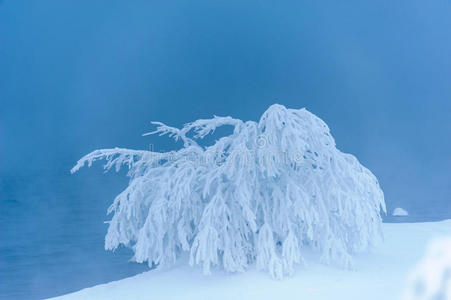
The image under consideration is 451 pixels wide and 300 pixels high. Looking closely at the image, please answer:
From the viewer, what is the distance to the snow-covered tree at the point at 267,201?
6.64 meters

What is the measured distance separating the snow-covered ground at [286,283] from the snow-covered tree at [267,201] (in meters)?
0.19

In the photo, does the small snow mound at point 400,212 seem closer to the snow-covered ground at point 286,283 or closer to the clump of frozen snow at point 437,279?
the snow-covered ground at point 286,283

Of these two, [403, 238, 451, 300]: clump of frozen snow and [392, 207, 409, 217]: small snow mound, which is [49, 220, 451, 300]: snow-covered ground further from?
[392, 207, 409, 217]: small snow mound

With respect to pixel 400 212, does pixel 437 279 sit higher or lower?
lower

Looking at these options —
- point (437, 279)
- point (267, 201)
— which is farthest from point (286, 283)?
point (437, 279)

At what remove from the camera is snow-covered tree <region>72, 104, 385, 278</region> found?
21.8 ft

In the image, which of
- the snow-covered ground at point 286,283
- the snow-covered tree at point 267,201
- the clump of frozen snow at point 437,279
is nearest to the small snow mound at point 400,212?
the snow-covered ground at point 286,283

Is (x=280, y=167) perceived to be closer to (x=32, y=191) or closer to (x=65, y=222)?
(x=65, y=222)

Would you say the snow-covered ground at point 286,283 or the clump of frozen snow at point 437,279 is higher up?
the snow-covered ground at point 286,283

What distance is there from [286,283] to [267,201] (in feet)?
3.81

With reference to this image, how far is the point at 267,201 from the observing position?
7.06m

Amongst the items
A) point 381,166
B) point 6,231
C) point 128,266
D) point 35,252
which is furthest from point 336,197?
point 381,166

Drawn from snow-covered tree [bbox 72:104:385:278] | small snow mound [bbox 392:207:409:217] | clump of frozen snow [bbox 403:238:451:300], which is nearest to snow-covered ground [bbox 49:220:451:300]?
snow-covered tree [bbox 72:104:385:278]

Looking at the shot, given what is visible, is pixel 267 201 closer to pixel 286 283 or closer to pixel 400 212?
pixel 286 283
